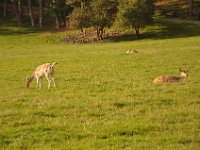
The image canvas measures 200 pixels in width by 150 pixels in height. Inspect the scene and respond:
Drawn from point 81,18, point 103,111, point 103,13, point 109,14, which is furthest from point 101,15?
point 103,111

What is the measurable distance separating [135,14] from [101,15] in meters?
5.12

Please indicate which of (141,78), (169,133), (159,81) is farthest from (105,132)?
(141,78)

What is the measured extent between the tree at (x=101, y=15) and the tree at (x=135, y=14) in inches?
91.0

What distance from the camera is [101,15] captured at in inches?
2514

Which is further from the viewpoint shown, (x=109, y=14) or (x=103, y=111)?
(x=109, y=14)

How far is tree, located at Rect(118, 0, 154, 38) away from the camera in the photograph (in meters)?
61.6

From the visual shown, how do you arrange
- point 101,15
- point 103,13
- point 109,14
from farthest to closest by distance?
point 109,14, point 103,13, point 101,15

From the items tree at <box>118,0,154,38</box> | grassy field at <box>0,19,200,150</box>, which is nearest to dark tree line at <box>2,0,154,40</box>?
tree at <box>118,0,154,38</box>

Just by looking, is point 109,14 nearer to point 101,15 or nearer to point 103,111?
point 101,15

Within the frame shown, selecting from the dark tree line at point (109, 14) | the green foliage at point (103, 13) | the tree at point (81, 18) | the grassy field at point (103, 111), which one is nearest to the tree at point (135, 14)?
the dark tree line at point (109, 14)

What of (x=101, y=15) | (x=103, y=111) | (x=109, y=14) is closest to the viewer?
(x=103, y=111)

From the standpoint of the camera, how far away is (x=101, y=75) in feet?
80.7

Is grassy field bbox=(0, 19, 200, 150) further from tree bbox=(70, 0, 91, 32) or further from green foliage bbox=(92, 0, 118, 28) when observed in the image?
tree bbox=(70, 0, 91, 32)

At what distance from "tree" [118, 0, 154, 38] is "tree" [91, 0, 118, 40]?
7.59 feet
